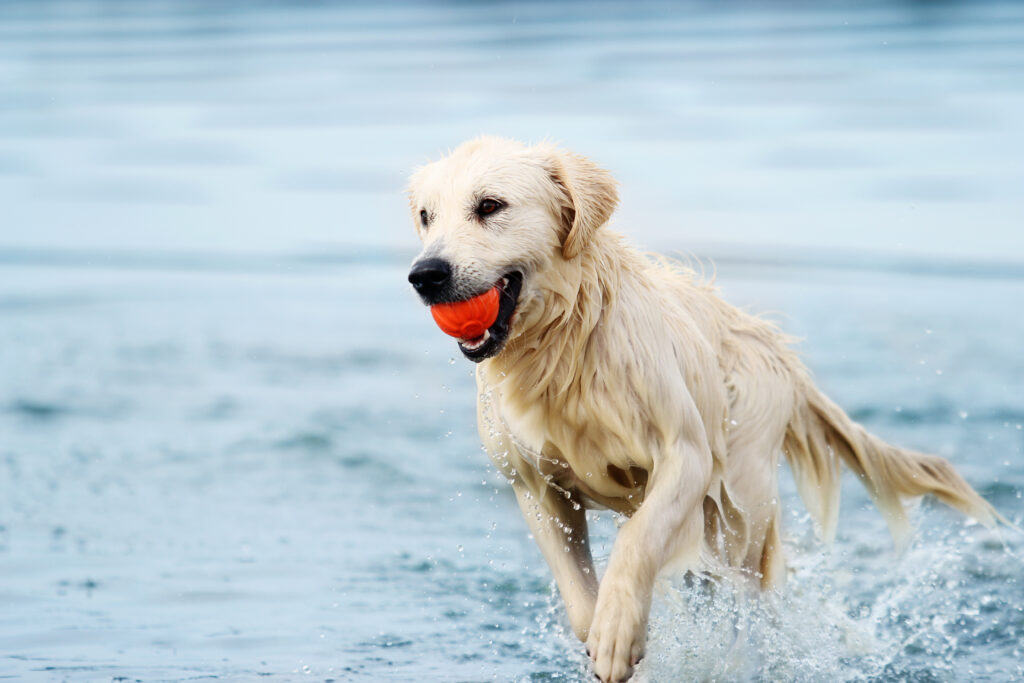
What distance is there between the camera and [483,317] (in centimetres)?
412

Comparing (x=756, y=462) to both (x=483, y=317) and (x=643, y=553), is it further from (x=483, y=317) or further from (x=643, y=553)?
(x=483, y=317)

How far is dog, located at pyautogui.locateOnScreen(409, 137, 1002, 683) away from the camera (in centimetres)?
416

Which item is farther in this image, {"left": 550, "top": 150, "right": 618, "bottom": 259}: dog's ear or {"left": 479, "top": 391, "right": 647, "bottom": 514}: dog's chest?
{"left": 479, "top": 391, "right": 647, "bottom": 514}: dog's chest

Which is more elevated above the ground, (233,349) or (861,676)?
(861,676)

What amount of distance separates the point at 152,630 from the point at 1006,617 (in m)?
3.75

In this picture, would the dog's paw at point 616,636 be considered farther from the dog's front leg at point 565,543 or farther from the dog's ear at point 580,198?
the dog's ear at point 580,198

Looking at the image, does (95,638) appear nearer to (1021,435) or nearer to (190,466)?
(190,466)

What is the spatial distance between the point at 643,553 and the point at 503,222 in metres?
1.09

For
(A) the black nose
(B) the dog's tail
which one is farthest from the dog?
A: (B) the dog's tail

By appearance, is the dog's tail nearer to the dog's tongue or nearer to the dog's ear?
the dog's ear

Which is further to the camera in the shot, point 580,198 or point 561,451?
point 561,451

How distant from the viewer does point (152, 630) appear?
5.84 meters

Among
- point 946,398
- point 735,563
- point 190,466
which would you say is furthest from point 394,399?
point 735,563

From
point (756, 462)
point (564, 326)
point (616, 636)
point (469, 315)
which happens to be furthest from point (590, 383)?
point (756, 462)
